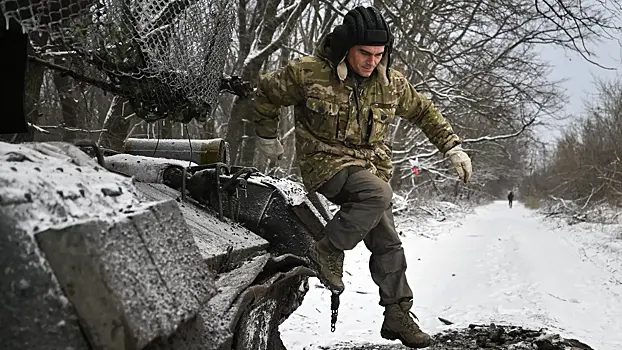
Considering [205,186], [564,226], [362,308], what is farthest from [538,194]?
[205,186]

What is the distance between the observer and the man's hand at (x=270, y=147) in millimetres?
3613

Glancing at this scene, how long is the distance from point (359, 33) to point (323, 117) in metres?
0.45

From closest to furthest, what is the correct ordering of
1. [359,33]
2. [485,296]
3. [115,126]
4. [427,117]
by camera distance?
1. [359,33]
2. [427,117]
3. [485,296]
4. [115,126]

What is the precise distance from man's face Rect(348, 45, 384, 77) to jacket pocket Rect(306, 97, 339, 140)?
0.73ft

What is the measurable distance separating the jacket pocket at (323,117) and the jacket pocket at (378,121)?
0.19 m

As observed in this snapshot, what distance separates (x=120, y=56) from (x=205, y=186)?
0.73 metres

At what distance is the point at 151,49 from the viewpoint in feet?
9.37

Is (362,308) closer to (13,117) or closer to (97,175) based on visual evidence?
(13,117)

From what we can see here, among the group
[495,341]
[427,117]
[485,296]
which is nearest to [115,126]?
[485,296]

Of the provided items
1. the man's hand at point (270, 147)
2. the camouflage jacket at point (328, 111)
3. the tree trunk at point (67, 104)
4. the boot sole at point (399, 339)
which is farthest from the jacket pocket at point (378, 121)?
the tree trunk at point (67, 104)

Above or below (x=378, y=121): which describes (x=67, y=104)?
below

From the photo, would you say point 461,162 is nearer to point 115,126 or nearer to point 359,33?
point 359,33

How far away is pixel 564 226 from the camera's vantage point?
84.7 ft

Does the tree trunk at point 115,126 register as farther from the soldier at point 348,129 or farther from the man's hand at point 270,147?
the soldier at point 348,129
